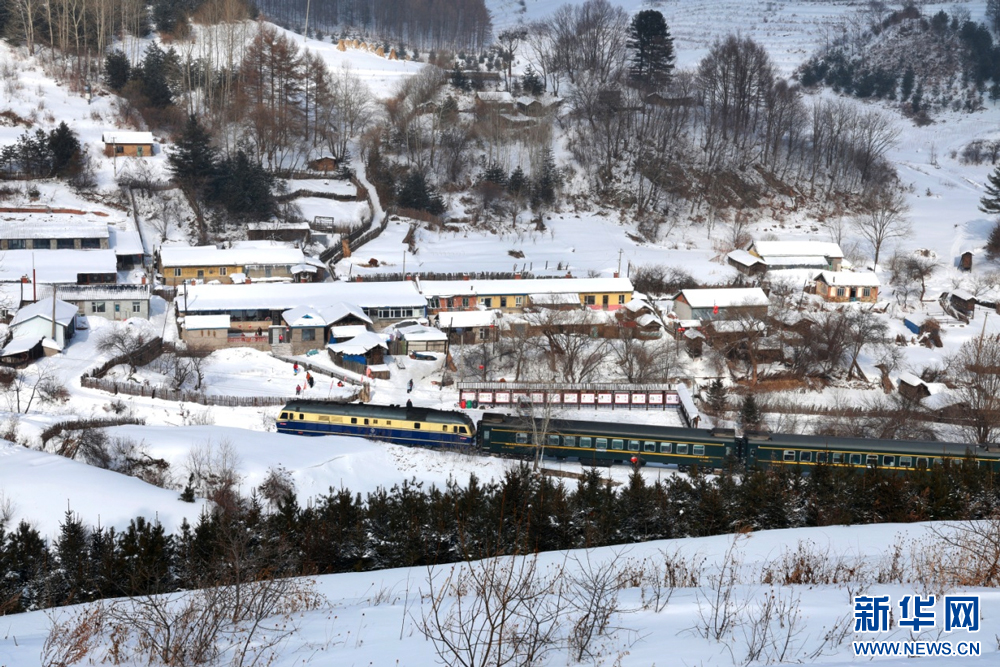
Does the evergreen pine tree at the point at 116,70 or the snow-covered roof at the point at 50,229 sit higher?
the evergreen pine tree at the point at 116,70

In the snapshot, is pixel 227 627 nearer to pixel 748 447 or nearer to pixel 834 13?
pixel 748 447

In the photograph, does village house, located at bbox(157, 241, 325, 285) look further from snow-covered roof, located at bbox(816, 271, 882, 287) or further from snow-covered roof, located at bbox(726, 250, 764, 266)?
snow-covered roof, located at bbox(816, 271, 882, 287)

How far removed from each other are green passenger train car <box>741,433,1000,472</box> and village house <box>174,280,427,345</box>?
16.1 metres

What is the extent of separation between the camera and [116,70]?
165ft

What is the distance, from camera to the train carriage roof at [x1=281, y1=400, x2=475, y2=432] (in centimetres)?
2323

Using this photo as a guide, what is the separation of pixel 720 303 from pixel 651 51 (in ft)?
94.7

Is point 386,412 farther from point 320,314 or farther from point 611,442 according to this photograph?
point 320,314

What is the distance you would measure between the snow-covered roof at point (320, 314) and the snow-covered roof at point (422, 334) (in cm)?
170

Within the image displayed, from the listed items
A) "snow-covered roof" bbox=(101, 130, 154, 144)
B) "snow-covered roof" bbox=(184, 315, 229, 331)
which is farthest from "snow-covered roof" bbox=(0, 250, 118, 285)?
"snow-covered roof" bbox=(101, 130, 154, 144)

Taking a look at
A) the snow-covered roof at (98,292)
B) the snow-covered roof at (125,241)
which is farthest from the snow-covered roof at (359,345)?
the snow-covered roof at (125,241)

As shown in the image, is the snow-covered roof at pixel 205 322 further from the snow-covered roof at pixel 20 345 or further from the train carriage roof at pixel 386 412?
the train carriage roof at pixel 386 412

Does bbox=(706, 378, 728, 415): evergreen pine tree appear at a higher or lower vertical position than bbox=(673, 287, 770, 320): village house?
lower

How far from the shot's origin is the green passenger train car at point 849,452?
2138 cm

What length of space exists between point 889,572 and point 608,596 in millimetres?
3293
